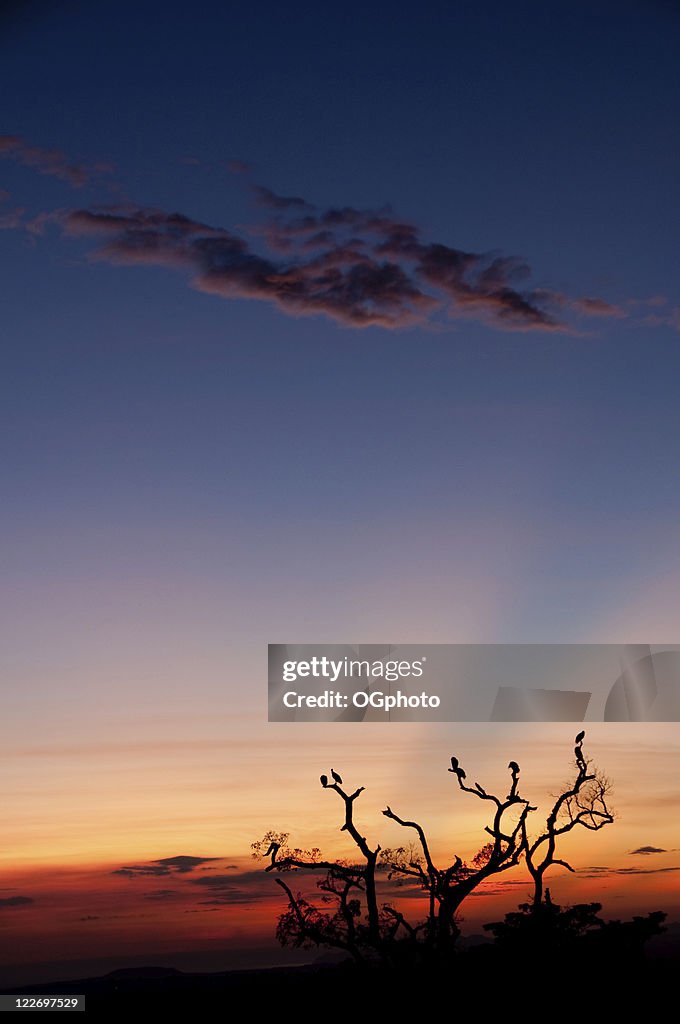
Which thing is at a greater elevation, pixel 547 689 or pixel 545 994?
pixel 547 689

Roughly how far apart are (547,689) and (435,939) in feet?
18.8

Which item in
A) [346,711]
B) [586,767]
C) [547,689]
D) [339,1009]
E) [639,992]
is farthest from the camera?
[639,992]

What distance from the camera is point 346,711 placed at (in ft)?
42.7

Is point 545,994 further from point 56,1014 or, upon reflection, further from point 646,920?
point 56,1014

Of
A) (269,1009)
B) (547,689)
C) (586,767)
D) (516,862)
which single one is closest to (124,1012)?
(269,1009)

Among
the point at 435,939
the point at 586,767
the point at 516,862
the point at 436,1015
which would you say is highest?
the point at 586,767

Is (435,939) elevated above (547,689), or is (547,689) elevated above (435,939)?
(547,689)

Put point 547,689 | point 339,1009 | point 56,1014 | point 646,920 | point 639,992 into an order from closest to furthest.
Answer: point 547,689
point 56,1014
point 339,1009
point 639,992
point 646,920

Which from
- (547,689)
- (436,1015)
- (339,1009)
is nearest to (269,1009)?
(339,1009)

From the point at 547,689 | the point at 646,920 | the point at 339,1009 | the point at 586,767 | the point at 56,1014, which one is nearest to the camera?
the point at 547,689

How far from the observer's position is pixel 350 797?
16.4m

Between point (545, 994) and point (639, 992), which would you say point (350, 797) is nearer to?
point (545, 994)

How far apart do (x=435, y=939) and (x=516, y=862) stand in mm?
1780

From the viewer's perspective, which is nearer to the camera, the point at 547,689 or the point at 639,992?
the point at 547,689
